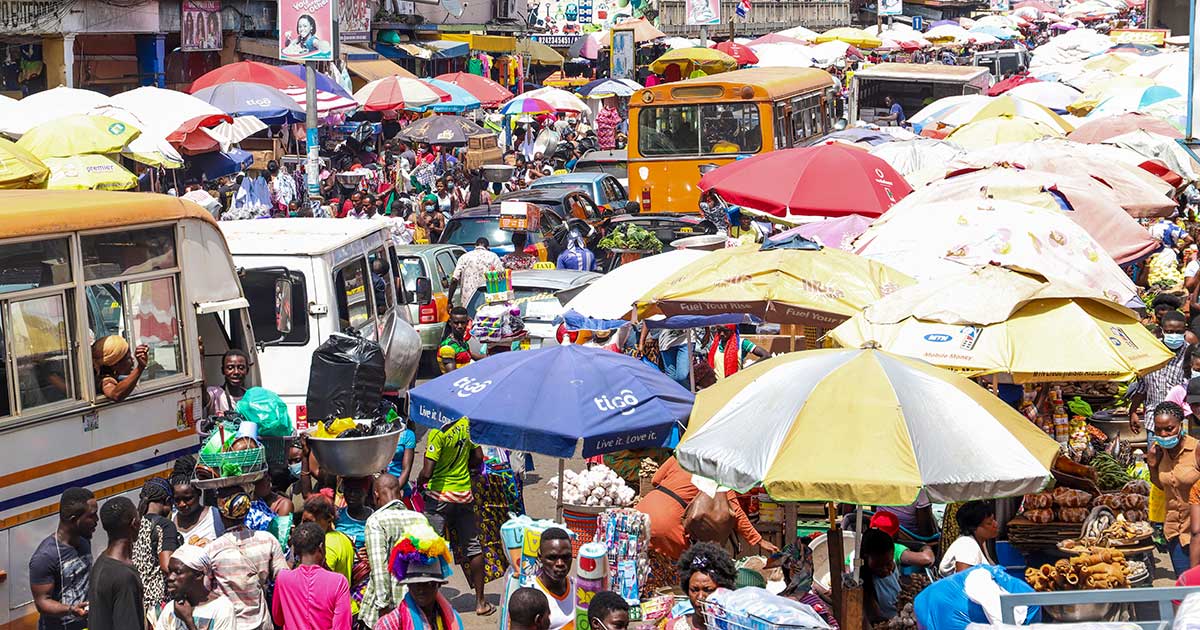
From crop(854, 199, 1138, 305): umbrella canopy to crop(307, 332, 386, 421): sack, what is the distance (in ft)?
13.4

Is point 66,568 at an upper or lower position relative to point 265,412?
lower

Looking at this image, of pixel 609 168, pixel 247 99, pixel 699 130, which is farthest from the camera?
pixel 609 168

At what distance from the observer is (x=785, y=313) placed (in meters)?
10.4

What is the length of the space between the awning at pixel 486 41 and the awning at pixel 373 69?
7432 millimetres

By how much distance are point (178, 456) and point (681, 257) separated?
14.5 feet

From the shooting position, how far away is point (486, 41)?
4816 centimetres

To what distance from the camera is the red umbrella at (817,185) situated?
15.3m

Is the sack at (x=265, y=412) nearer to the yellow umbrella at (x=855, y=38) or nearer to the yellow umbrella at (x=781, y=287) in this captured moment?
the yellow umbrella at (x=781, y=287)

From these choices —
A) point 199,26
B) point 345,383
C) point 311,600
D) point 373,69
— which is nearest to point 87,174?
point 345,383

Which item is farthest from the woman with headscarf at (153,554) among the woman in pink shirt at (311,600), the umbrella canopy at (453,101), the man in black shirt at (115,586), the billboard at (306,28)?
the umbrella canopy at (453,101)

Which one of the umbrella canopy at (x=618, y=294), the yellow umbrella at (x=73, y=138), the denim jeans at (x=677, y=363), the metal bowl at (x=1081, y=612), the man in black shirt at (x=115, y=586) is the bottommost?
the denim jeans at (x=677, y=363)

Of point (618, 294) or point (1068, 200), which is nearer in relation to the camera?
point (618, 294)

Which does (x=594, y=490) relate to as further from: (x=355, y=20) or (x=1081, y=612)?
(x=355, y=20)

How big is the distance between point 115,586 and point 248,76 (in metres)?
20.2
